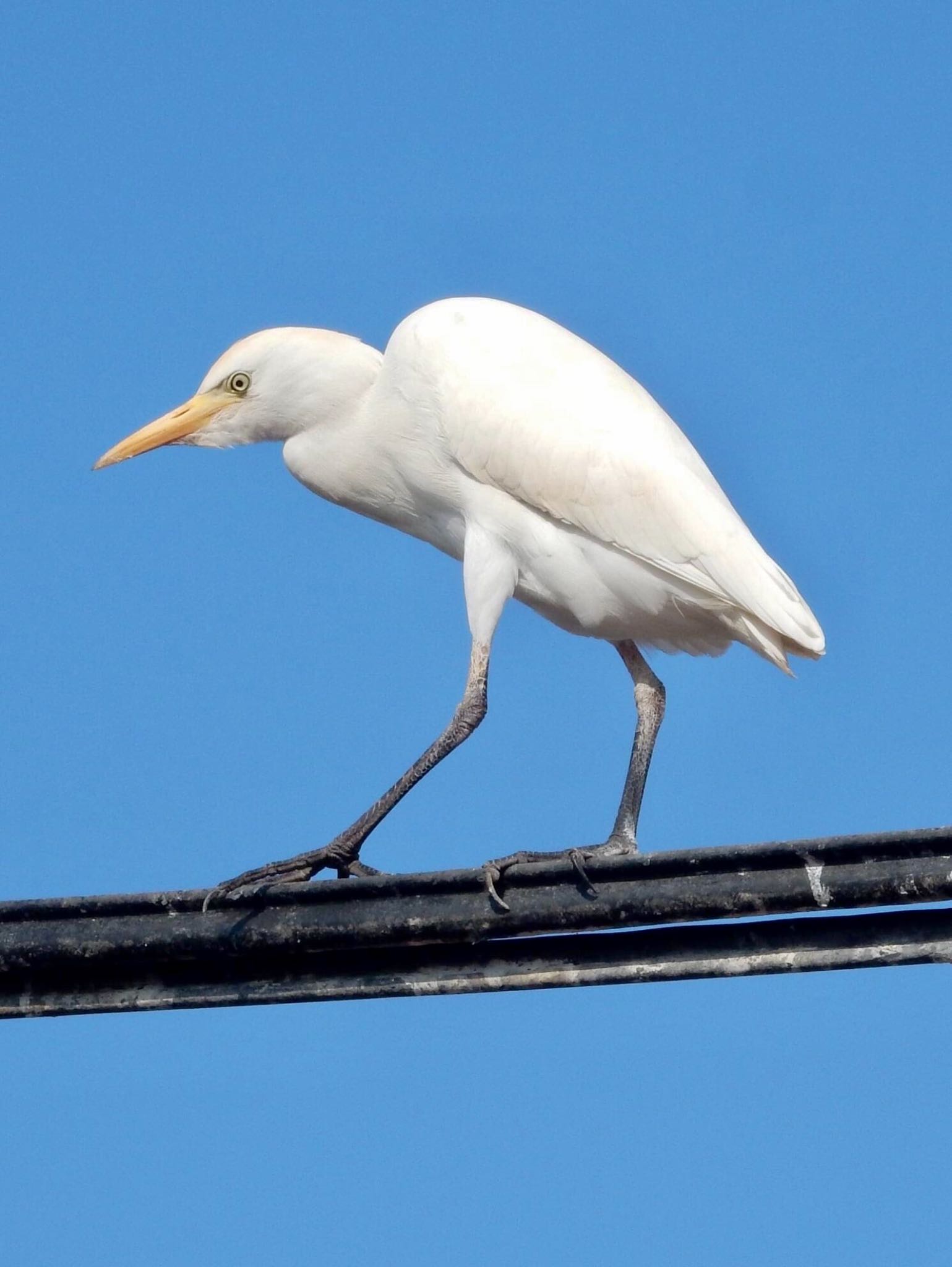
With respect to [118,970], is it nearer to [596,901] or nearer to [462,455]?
[596,901]

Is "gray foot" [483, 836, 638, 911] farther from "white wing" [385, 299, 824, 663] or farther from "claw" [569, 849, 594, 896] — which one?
"white wing" [385, 299, 824, 663]

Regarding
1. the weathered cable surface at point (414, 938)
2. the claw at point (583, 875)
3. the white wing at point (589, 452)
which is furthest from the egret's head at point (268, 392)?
the claw at point (583, 875)

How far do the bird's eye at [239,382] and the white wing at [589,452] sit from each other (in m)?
0.57

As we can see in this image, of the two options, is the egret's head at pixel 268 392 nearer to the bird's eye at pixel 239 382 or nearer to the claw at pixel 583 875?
the bird's eye at pixel 239 382

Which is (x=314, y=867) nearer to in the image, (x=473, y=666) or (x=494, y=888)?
(x=473, y=666)

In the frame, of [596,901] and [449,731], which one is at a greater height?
[449,731]

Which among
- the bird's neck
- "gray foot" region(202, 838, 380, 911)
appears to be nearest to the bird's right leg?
"gray foot" region(202, 838, 380, 911)

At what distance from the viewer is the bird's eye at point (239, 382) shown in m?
6.29

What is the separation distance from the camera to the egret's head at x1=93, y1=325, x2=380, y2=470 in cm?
614

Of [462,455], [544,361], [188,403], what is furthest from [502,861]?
[188,403]

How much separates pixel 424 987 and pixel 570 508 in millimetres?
2310

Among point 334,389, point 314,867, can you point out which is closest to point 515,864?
point 314,867

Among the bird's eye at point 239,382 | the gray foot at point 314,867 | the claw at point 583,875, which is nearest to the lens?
the claw at point 583,875

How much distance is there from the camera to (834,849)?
10.2ft
